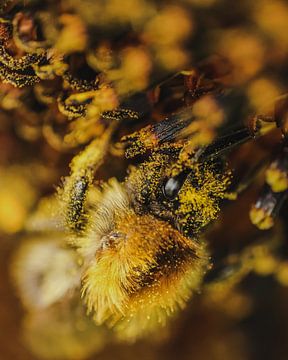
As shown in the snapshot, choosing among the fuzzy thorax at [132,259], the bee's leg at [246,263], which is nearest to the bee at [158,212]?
the fuzzy thorax at [132,259]

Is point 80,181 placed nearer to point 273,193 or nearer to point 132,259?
point 132,259

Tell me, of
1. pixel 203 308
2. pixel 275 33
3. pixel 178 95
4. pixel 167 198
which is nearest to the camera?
pixel 275 33

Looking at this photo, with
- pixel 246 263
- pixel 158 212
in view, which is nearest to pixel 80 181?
pixel 158 212

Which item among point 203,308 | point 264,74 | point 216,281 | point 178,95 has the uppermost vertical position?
point 264,74

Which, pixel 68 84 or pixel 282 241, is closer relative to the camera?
pixel 68 84

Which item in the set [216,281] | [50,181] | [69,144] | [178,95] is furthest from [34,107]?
[216,281]

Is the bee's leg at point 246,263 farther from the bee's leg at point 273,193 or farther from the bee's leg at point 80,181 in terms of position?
the bee's leg at point 80,181

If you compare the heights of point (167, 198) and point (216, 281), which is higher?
point (167, 198)

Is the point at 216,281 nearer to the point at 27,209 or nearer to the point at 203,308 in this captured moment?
the point at 203,308

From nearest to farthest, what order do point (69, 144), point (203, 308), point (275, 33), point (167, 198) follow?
point (275, 33)
point (167, 198)
point (69, 144)
point (203, 308)
